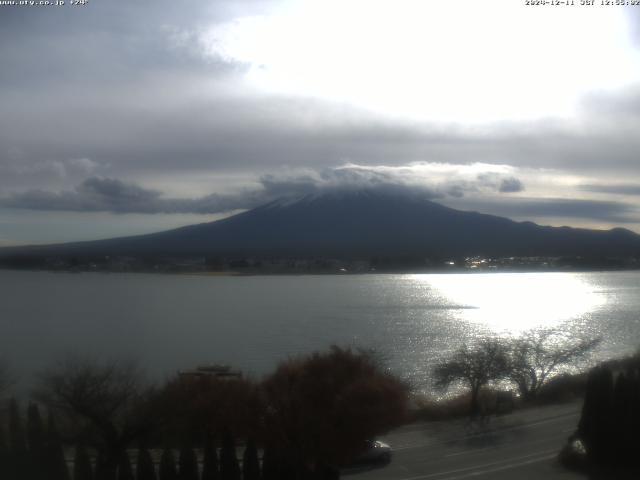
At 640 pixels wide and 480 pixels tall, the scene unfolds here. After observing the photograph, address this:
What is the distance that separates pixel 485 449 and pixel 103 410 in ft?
12.2

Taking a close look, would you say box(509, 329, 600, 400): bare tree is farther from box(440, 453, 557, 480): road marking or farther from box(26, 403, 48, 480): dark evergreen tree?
box(26, 403, 48, 480): dark evergreen tree

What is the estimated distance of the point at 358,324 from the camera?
74.6ft

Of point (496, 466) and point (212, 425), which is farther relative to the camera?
point (496, 466)

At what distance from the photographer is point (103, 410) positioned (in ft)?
21.8

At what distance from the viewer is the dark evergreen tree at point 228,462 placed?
5664 mm

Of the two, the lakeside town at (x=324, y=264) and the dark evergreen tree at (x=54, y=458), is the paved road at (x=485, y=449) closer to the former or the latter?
the dark evergreen tree at (x=54, y=458)

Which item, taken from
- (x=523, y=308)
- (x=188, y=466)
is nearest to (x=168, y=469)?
(x=188, y=466)

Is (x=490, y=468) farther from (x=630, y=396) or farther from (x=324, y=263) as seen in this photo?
(x=324, y=263)

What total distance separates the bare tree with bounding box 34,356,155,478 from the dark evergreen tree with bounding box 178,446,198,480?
1.75 ft

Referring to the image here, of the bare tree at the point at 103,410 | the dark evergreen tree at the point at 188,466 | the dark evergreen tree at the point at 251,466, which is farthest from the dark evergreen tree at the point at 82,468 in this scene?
the dark evergreen tree at the point at 251,466

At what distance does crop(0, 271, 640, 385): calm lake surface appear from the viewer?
15695 mm

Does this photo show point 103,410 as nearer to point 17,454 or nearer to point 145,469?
point 17,454

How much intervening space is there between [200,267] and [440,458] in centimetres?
2941

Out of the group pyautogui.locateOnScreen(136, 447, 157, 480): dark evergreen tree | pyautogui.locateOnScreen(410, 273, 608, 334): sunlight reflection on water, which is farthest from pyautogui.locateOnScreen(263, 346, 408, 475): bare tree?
pyautogui.locateOnScreen(410, 273, 608, 334): sunlight reflection on water
